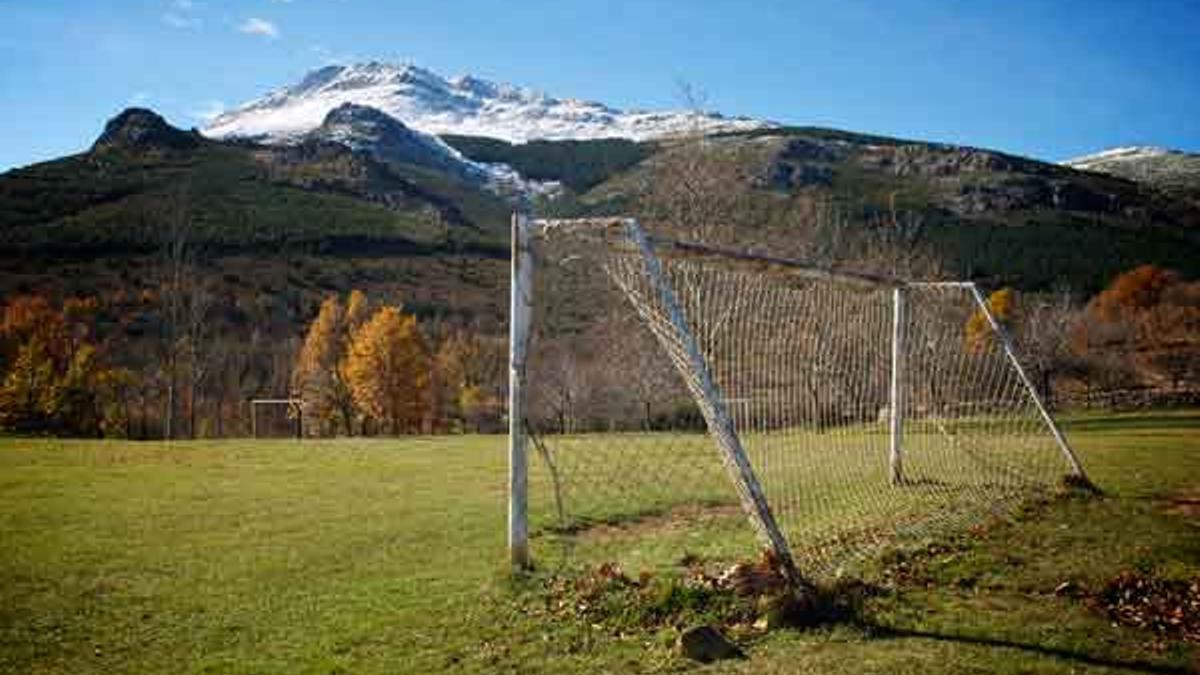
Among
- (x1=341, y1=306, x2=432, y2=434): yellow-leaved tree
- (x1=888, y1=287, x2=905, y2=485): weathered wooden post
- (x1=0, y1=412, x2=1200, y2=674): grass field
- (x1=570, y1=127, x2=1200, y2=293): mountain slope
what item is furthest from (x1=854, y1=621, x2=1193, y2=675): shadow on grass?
(x1=570, y1=127, x2=1200, y2=293): mountain slope

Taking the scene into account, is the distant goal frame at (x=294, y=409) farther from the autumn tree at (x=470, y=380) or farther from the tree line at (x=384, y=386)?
the autumn tree at (x=470, y=380)

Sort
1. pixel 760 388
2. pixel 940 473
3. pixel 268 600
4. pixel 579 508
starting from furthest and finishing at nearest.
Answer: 1. pixel 940 473
2. pixel 579 508
3. pixel 760 388
4. pixel 268 600

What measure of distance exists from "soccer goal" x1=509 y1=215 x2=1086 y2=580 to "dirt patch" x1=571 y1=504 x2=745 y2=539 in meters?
0.06

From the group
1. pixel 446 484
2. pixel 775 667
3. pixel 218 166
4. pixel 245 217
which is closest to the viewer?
pixel 775 667

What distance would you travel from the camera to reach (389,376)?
60156 millimetres

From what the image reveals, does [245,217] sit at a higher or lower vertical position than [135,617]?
higher

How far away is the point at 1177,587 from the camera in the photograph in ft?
26.3

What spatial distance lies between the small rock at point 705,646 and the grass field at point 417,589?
161 millimetres

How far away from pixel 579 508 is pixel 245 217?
476 feet

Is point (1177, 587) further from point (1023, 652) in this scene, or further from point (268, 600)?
point (268, 600)

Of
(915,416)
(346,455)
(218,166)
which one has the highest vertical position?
(218,166)

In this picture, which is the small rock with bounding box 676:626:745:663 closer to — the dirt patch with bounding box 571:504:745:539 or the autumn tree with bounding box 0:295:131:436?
the dirt patch with bounding box 571:504:745:539

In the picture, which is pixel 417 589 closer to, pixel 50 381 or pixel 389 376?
pixel 389 376

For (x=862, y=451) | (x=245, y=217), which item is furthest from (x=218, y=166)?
(x=862, y=451)
